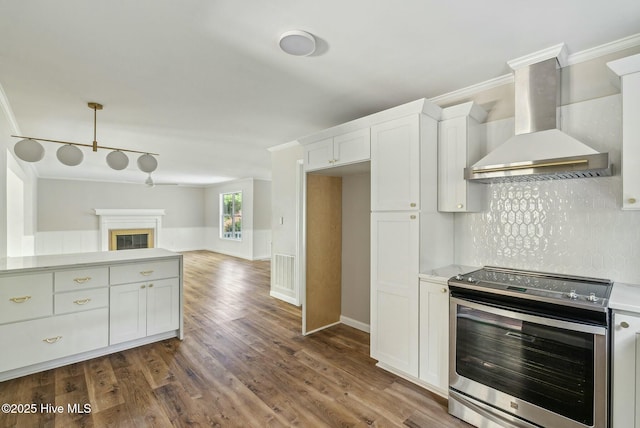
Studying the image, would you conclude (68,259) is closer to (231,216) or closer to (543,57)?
(543,57)

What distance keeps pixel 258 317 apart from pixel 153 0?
3513 mm

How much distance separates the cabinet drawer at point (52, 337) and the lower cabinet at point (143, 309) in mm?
104

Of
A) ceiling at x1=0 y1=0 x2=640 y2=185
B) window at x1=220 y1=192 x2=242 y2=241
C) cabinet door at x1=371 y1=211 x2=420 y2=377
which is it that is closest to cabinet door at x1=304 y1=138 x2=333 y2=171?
ceiling at x1=0 y1=0 x2=640 y2=185

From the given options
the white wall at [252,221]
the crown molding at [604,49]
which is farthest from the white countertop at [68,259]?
the white wall at [252,221]

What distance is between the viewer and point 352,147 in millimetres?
2859

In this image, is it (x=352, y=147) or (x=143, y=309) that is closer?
(x=352, y=147)

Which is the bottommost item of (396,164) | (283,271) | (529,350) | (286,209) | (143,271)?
(283,271)

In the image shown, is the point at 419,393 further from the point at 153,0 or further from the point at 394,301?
the point at 153,0

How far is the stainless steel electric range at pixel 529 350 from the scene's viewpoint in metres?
1.62

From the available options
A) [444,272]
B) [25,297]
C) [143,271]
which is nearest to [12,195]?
[25,297]

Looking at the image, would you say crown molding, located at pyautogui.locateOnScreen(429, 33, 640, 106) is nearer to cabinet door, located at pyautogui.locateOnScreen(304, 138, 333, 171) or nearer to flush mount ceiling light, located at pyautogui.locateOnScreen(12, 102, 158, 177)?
cabinet door, located at pyautogui.locateOnScreen(304, 138, 333, 171)

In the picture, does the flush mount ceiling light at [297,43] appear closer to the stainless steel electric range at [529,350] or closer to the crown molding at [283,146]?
the stainless steel electric range at [529,350]

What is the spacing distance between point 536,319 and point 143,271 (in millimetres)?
3388

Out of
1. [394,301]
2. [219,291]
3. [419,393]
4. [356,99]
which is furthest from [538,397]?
[219,291]
